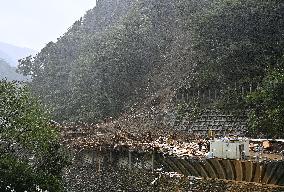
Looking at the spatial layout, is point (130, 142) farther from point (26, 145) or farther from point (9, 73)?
point (9, 73)

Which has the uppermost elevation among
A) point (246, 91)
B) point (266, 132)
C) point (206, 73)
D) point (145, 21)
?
point (145, 21)

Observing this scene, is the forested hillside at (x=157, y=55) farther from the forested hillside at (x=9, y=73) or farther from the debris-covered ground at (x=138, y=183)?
the forested hillside at (x=9, y=73)

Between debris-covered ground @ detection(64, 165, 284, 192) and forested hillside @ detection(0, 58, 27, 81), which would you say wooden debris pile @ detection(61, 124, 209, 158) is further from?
forested hillside @ detection(0, 58, 27, 81)

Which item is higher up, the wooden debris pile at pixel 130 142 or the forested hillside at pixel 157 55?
the forested hillside at pixel 157 55

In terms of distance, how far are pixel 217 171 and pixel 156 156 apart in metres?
4.19

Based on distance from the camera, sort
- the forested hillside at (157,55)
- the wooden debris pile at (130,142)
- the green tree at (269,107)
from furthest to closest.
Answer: the forested hillside at (157,55)
the green tree at (269,107)
the wooden debris pile at (130,142)

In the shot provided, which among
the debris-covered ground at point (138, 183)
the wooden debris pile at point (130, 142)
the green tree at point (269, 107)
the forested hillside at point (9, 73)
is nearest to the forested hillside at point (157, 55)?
the green tree at point (269, 107)

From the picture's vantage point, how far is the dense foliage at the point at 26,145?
15516mm

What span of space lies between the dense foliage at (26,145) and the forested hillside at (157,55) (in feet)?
44.5

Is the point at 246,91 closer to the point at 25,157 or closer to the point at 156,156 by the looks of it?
the point at 156,156

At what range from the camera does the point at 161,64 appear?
48.9 metres

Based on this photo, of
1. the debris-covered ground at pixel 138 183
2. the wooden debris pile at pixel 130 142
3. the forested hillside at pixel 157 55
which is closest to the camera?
the debris-covered ground at pixel 138 183

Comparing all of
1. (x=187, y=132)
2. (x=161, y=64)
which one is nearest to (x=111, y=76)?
(x=161, y=64)

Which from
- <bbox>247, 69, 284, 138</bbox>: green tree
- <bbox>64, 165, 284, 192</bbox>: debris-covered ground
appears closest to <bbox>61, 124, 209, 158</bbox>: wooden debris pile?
<bbox>64, 165, 284, 192</bbox>: debris-covered ground
